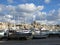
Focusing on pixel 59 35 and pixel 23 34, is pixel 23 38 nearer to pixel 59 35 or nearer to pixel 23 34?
pixel 23 34

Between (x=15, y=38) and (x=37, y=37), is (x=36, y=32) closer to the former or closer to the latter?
(x=37, y=37)

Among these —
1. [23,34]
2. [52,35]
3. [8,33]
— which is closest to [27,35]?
[23,34]


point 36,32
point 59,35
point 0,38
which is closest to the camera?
point 0,38

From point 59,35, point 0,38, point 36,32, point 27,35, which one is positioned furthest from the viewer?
point 59,35

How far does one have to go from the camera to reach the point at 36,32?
41.0 m

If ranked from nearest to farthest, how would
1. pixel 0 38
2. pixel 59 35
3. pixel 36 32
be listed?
pixel 0 38
pixel 36 32
pixel 59 35

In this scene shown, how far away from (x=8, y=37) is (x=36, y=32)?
22.8ft

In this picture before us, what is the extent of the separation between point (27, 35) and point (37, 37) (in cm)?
528

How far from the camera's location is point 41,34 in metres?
39.9

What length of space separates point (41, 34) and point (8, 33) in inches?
282

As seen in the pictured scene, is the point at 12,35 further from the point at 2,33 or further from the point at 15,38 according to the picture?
the point at 2,33

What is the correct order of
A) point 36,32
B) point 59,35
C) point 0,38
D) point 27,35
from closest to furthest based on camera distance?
point 27,35 → point 0,38 → point 36,32 → point 59,35

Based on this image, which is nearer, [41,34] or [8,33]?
[8,33]

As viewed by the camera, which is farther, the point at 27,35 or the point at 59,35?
the point at 59,35
